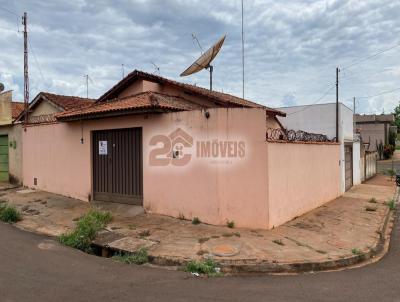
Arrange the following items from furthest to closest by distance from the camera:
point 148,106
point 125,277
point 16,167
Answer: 1. point 16,167
2. point 148,106
3. point 125,277

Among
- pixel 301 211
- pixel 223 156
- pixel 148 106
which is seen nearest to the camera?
pixel 223 156

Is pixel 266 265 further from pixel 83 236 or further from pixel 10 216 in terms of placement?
pixel 10 216

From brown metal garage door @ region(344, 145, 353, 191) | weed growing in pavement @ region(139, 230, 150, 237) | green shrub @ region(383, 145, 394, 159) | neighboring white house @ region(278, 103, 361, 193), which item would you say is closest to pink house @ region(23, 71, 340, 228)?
weed growing in pavement @ region(139, 230, 150, 237)

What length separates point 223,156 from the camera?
8430 mm

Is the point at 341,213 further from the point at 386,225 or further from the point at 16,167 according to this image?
the point at 16,167

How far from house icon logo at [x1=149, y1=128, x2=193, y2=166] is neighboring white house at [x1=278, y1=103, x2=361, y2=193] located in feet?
31.7

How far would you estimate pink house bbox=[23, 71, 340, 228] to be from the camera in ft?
27.3

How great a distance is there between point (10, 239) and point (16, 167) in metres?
7.91

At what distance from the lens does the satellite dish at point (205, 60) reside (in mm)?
13859

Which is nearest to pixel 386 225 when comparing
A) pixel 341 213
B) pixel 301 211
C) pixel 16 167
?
pixel 341 213

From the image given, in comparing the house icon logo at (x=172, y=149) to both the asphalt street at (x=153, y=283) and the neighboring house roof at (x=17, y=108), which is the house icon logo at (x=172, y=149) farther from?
the neighboring house roof at (x=17, y=108)

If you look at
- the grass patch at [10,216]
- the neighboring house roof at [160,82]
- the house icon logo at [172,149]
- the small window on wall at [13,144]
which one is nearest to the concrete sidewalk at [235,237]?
the grass patch at [10,216]

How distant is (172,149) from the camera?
30.2 feet

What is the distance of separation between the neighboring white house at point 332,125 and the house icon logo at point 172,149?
9.65 metres
